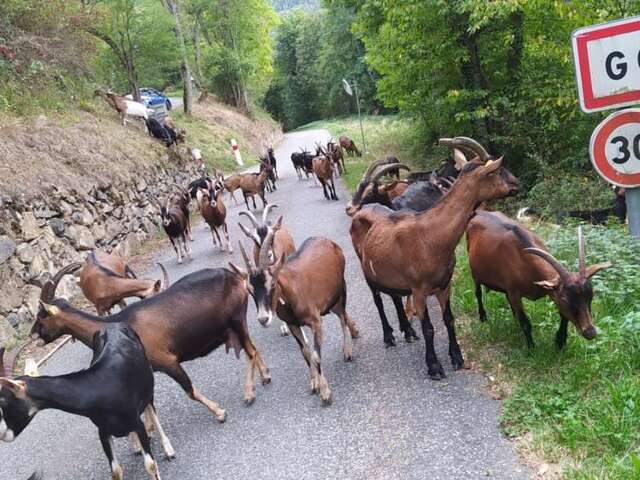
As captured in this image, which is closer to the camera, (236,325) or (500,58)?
(236,325)

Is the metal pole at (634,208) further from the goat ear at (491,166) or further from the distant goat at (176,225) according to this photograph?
the distant goat at (176,225)

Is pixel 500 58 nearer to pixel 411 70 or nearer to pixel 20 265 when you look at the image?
pixel 411 70

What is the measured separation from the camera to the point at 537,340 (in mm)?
5113

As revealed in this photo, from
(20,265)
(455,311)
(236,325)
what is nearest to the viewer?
(236,325)

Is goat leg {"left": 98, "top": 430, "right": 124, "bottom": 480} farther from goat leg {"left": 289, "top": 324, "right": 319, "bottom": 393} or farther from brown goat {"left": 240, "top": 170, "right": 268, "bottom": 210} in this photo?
brown goat {"left": 240, "top": 170, "right": 268, "bottom": 210}

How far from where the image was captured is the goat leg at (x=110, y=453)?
13.8 ft

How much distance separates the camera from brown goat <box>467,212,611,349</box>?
4227mm

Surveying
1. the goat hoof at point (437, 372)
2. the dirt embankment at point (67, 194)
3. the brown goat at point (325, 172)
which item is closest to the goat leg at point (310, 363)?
the goat hoof at point (437, 372)

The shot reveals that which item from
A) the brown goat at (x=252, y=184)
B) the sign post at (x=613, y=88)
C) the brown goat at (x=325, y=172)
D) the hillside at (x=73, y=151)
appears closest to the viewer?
the sign post at (x=613, y=88)

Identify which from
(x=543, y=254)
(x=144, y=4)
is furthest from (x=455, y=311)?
(x=144, y=4)

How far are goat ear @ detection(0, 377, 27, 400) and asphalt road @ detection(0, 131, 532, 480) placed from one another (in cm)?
133

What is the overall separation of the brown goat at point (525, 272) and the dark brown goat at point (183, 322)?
246cm

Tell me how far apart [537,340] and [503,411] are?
3.54 feet

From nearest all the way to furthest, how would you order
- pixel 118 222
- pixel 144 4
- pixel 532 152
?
pixel 532 152
pixel 118 222
pixel 144 4
